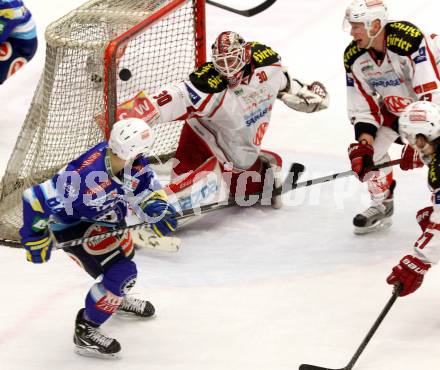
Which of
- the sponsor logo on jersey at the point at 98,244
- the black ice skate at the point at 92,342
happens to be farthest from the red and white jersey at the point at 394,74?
the black ice skate at the point at 92,342

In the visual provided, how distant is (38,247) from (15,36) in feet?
6.53

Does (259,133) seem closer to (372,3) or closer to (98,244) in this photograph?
(372,3)

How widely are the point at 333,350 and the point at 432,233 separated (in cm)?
53

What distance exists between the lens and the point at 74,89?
496 cm

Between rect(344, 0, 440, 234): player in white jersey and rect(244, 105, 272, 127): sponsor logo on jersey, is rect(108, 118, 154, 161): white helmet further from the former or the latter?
rect(244, 105, 272, 127): sponsor logo on jersey

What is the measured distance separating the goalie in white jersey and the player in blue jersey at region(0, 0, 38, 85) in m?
0.96

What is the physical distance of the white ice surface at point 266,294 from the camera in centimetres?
402

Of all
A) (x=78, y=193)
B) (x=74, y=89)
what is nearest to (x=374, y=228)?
(x=74, y=89)

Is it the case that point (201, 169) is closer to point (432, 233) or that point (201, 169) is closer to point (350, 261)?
point (350, 261)

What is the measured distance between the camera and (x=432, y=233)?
13.0ft

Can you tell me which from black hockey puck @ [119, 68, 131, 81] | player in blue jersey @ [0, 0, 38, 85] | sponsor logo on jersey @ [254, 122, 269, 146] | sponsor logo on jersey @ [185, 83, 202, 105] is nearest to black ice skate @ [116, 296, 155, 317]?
sponsor logo on jersey @ [185, 83, 202, 105]

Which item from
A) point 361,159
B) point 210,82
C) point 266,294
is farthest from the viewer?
point 210,82

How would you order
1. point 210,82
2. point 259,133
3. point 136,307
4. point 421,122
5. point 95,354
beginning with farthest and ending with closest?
point 259,133
point 210,82
point 136,307
point 95,354
point 421,122

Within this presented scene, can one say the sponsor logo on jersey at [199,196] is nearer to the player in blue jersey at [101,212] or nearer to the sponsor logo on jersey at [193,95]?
the sponsor logo on jersey at [193,95]
